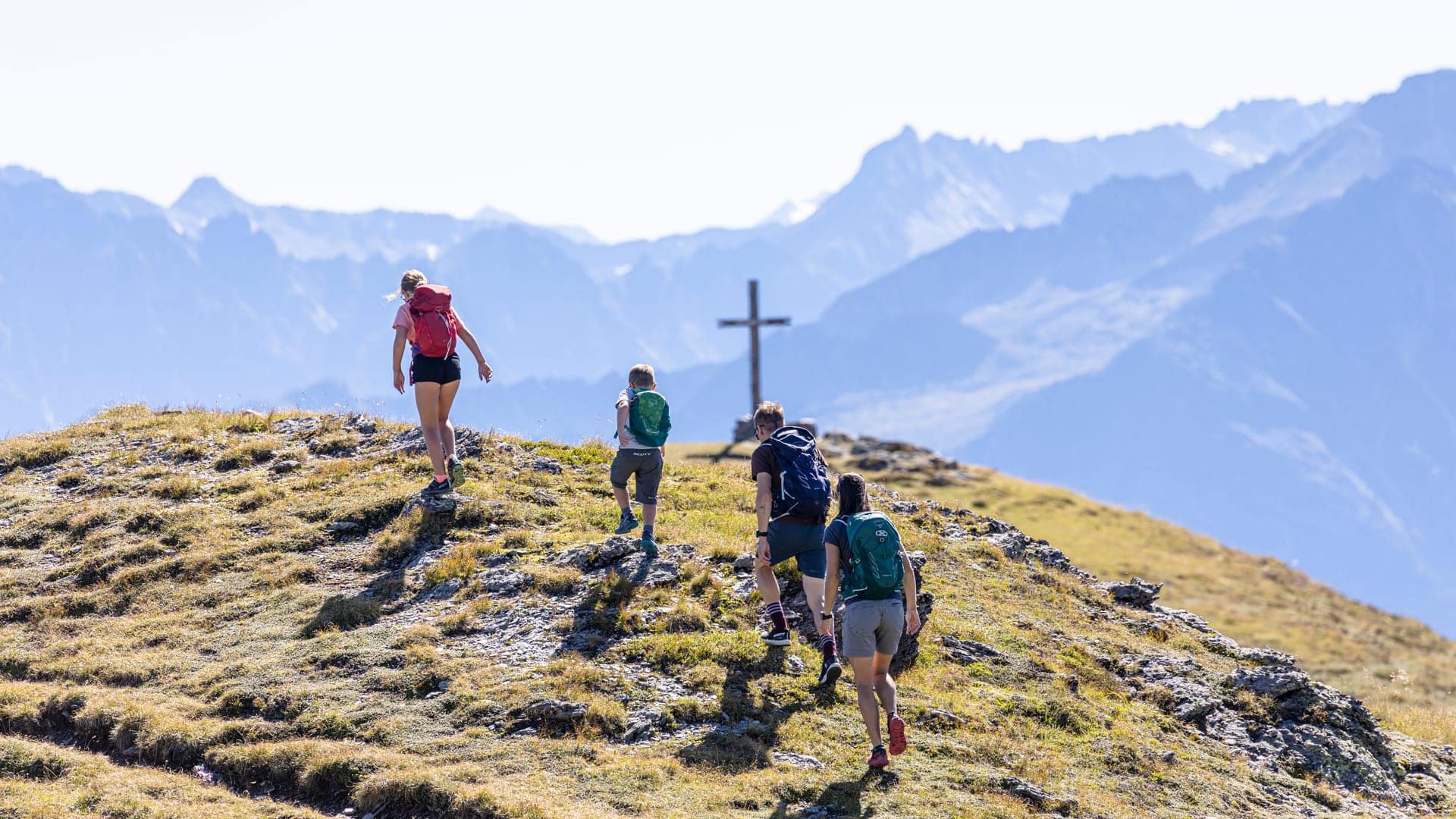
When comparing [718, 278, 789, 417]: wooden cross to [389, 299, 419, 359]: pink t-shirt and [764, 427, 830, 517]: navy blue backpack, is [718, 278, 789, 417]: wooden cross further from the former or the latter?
[764, 427, 830, 517]: navy blue backpack

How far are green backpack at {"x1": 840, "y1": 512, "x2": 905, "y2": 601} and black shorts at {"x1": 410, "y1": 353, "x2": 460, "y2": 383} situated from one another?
7.42 metres

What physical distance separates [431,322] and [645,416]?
351 cm

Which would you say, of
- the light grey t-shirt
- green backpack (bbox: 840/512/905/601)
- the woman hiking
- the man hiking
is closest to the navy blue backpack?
the man hiking

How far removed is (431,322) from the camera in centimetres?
1584

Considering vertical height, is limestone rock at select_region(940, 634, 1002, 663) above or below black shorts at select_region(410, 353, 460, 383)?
below

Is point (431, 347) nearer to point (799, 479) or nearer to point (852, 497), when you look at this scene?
point (799, 479)

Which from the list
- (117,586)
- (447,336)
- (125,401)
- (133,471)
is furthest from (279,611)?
(125,401)

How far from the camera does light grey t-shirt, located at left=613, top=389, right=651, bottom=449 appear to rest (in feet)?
48.7

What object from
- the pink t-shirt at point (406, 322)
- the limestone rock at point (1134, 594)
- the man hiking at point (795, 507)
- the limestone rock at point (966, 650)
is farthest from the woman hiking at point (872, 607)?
the limestone rock at point (1134, 594)

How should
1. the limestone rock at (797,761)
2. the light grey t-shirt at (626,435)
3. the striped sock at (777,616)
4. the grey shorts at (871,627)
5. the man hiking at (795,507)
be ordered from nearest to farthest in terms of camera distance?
the grey shorts at (871,627) → the limestone rock at (797,761) → the man hiking at (795,507) → the striped sock at (777,616) → the light grey t-shirt at (626,435)

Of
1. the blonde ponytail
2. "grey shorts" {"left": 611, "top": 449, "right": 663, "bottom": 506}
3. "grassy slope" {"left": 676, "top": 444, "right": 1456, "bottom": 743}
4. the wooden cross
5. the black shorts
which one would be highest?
the wooden cross

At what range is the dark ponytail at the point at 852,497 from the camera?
11094mm

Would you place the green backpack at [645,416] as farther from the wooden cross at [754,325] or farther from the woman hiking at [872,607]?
the wooden cross at [754,325]

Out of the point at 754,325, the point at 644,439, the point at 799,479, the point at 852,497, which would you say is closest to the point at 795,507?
the point at 799,479
